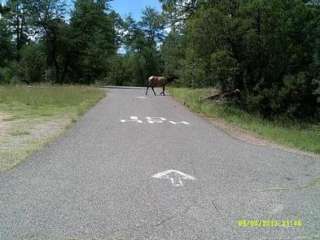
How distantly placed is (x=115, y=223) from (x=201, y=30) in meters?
19.9

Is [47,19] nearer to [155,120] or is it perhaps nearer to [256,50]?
[256,50]

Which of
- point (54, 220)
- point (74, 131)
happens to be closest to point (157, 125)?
point (74, 131)

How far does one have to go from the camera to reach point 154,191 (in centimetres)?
716

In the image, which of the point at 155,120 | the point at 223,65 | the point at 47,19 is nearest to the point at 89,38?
the point at 47,19

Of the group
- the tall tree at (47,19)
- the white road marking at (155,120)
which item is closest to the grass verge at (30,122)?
the white road marking at (155,120)

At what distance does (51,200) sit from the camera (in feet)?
21.3

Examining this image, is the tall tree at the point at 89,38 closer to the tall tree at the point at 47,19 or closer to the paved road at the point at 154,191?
the tall tree at the point at 47,19

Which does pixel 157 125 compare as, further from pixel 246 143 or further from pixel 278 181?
pixel 278 181

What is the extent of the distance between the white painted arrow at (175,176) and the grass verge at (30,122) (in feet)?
8.85
